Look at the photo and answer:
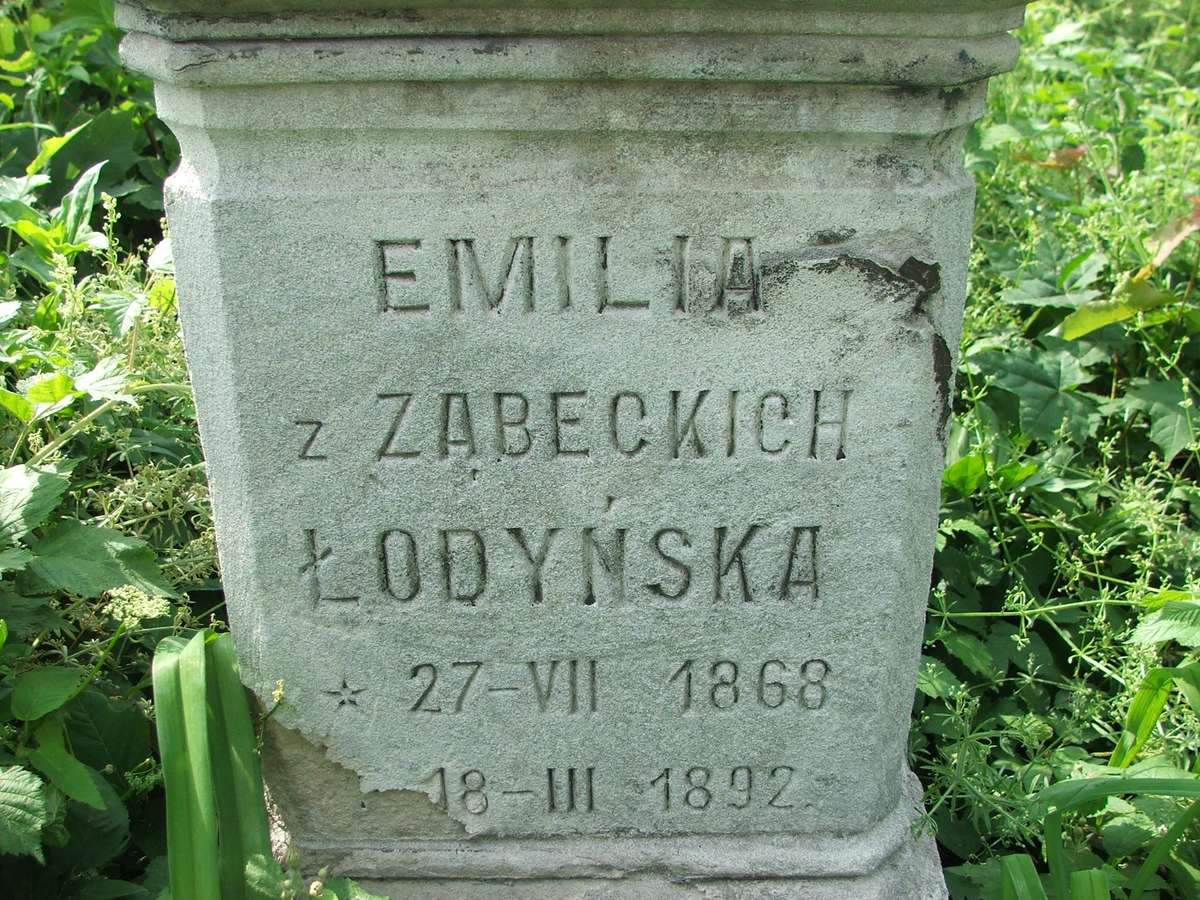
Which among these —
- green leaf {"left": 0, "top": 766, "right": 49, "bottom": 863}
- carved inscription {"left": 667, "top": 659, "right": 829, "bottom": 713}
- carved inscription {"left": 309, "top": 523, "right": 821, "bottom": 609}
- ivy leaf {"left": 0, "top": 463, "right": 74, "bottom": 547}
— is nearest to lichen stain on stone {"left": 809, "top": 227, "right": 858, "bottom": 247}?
carved inscription {"left": 309, "top": 523, "right": 821, "bottom": 609}

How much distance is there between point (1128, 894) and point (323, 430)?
157cm

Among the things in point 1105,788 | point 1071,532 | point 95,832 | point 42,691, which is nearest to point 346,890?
point 95,832

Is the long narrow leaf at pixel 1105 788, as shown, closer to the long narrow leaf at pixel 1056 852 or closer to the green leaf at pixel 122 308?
the long narrow leaf at pixel 1056 852

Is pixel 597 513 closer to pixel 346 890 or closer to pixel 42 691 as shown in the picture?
pixel 346 890

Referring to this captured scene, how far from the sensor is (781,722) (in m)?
1.87

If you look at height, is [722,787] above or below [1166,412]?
below

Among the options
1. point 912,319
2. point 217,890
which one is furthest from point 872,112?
point 217,890

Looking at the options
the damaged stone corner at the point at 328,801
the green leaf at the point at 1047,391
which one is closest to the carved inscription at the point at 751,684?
the damaged stone corner at the point at 328,801

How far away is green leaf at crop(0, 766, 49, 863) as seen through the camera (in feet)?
5.38

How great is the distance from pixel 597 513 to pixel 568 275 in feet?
1.18

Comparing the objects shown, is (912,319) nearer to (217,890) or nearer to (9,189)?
(217,890)

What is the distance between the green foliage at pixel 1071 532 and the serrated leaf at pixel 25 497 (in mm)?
1528

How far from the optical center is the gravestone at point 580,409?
1444 mm

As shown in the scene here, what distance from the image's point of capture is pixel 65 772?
1.77m
